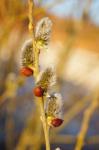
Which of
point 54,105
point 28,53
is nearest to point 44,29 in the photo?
point 28,53

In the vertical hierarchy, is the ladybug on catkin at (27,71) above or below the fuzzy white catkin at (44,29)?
below

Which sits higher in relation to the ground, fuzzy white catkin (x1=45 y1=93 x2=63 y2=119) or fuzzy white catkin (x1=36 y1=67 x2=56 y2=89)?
fuzzy white catkin (x1=36 y1=67 x2=56 y2=89)

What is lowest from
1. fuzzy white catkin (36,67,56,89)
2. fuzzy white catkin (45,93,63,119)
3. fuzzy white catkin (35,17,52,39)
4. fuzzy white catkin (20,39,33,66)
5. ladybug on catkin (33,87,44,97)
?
fuzzy white catkin (45,93,63,119)

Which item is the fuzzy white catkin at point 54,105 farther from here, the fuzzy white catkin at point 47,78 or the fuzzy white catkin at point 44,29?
the fuzzy white catkin at point 44,29

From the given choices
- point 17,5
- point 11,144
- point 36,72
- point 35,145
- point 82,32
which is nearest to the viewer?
point 36,72

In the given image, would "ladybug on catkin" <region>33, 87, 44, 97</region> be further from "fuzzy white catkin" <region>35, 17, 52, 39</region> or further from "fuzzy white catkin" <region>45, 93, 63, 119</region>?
"fuzzy white catkin" <region>35, 17, 52, 39</region>

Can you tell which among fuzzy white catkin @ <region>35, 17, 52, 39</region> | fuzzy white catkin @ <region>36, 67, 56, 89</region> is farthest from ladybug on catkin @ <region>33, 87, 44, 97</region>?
fuzzy white catkin @ <region>35, 17, 52, 39</region>

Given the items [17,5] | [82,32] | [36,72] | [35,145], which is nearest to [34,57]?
[36,72]

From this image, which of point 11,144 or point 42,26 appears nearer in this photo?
point 42,26

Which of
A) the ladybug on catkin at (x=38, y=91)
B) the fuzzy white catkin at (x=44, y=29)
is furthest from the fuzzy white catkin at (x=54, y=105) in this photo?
the fuzzy white catkin at (x=44, y=29)

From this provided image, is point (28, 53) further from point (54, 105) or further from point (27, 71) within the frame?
point (54, 105)

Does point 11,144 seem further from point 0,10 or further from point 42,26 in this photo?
point 42,26
